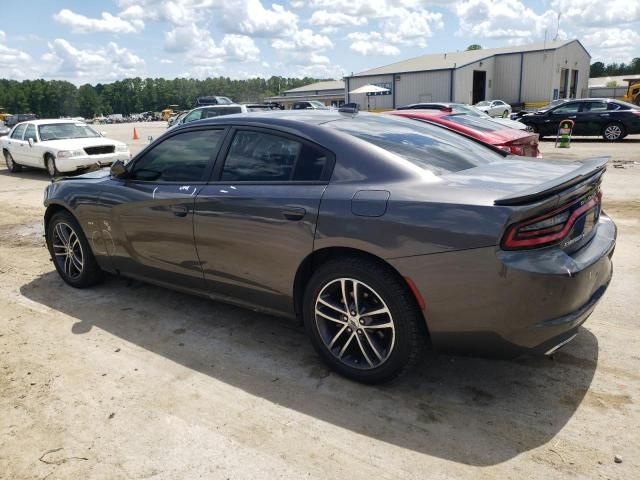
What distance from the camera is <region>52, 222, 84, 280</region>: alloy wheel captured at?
4863 mm

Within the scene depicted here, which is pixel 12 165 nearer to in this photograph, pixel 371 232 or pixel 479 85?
pixel 371 232

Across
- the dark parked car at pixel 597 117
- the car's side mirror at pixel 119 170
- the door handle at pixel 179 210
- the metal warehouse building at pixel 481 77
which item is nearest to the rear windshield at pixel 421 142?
the door handle at pixel 179 210

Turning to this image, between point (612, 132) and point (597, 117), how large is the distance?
71cm

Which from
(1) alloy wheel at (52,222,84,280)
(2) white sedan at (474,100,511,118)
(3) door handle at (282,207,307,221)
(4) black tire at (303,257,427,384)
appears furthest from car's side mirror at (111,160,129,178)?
(2) white sedan at (474,100,511,118)

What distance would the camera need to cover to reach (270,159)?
3436 mm

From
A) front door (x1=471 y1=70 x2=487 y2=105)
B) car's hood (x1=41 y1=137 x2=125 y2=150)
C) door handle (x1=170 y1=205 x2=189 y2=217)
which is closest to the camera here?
door handle (x1=170 y1=205 x2=189 y2=217)

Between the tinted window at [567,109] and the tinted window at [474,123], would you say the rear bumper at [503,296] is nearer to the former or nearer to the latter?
the tinted window at [474,123]

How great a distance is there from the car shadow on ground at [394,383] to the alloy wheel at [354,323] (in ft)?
0.63

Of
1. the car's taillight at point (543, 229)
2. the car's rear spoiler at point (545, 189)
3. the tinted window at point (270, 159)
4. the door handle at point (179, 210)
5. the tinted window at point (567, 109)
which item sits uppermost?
the tinted window at point (270, 159)

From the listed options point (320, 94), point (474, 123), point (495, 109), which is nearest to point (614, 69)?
point (320, 94)

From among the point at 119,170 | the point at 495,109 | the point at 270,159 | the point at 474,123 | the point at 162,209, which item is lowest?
the point at 495,109

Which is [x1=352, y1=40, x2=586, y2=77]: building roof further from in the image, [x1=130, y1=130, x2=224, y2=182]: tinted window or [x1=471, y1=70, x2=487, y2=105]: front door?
[x1=130, y1=130, x2=224, y2=182]: tinted window

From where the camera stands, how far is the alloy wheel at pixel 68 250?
486cm

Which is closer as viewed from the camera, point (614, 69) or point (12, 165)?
point (12, 165)
